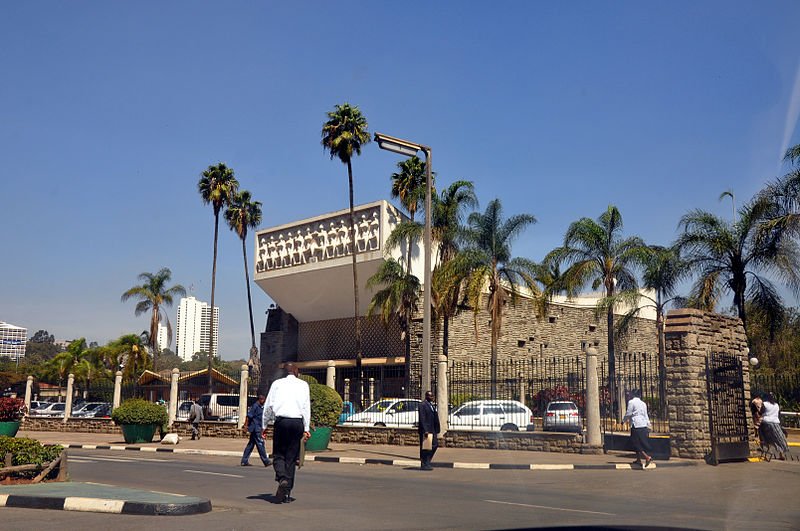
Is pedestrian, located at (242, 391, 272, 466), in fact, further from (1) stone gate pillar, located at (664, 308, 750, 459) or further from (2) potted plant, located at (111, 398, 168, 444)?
(1) stone gate pillar, located at (664, 308, 750, 459)

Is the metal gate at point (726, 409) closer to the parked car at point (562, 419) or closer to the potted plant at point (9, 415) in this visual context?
the parked car at point (562, 419)

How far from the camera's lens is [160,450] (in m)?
23.7

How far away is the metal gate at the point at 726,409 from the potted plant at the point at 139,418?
17.3 m

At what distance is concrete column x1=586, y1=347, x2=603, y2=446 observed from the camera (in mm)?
19891

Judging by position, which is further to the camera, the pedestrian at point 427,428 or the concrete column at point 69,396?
the concrete column at point 69,396

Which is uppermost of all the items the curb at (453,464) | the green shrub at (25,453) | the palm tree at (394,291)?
the palm tree at (394,291)

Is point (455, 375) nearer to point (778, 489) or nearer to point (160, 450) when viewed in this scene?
point (160, 450)

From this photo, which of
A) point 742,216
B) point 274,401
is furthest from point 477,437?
point 274,401

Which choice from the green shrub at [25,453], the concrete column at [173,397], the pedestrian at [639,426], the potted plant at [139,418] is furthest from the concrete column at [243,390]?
the green shrub at [25,453]

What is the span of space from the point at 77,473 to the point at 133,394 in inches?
773

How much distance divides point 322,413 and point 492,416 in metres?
5.01

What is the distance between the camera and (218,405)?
31547 millimetres

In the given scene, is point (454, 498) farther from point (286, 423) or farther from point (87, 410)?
point (87, 410)

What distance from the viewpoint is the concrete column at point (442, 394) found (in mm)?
23297
